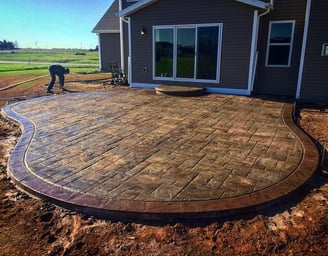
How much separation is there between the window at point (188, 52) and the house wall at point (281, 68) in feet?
4.53

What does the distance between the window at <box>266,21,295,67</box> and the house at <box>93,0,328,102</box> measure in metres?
0.03

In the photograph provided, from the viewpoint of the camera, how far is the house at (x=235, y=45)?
804 centimetres

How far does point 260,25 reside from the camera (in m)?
8.70

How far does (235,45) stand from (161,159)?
619 cm

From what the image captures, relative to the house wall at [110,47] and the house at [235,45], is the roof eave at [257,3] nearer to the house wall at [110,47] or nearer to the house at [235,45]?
the house at [235,45]

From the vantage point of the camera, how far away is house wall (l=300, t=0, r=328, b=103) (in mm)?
7613

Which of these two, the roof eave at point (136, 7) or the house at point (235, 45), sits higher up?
the roof eave at point (136, 7)

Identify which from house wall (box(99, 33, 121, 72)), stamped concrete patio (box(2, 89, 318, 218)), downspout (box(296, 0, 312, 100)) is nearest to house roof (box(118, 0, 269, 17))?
downspout (box(296, 0, 312, 100))

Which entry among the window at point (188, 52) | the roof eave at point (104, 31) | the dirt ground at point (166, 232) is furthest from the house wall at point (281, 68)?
the roof eave at point (104, 31)

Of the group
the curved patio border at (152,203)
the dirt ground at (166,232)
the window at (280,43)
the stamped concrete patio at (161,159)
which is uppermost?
the window at (280,43)

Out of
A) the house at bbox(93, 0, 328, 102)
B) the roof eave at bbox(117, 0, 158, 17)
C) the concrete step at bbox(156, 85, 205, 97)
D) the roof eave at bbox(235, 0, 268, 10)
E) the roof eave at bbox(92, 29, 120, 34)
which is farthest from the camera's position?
the roof eave at bbox(92, 29, 120, 34)

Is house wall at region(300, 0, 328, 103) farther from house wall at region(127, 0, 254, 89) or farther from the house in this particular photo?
house wall at region(127, 0, 254, 89)

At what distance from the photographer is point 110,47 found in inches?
689

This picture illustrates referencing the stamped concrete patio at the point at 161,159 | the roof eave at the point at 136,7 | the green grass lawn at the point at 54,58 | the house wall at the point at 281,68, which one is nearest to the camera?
the stamped concrete patio at the point at 161,159
